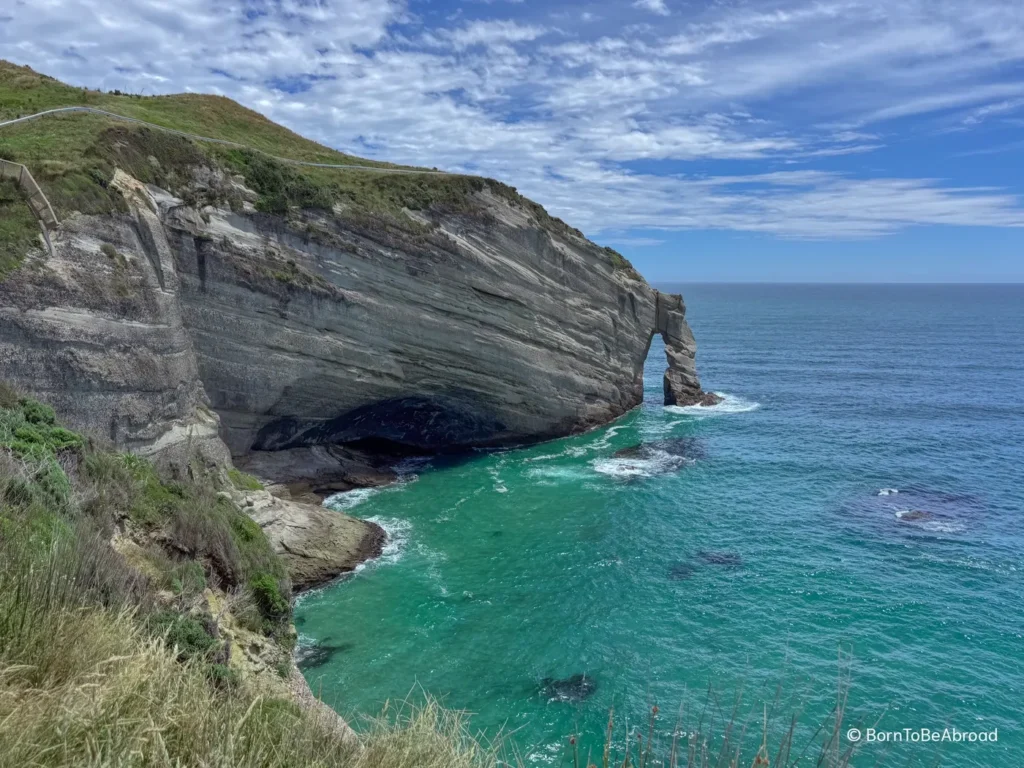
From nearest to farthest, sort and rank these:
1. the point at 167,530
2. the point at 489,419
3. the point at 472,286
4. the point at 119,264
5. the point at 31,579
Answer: the point at 31,579, the point at 167,530, the point at 119,264, the point at 472,286, the point at 489,419

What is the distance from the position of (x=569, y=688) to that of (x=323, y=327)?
78.5 ft

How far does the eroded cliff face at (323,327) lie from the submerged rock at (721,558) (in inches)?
746

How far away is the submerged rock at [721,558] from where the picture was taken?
29078mm

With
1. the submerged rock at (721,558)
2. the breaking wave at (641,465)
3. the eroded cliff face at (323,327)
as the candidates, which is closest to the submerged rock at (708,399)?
the eroded cliff face at (323,327)

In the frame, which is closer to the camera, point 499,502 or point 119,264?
point 119,264

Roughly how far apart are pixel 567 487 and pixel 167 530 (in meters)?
24.9

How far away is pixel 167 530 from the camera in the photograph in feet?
58.1

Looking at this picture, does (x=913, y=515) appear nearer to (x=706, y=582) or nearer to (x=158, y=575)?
(x=706, y=582)

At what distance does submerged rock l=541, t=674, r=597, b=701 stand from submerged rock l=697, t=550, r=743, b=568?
9.92 meters

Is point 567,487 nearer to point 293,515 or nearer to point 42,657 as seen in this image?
point 293,515

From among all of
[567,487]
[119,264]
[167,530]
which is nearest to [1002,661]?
[567,487]

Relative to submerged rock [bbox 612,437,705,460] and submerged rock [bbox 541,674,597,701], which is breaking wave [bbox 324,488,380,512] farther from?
submerged rock [bbox 541,674,597,701]

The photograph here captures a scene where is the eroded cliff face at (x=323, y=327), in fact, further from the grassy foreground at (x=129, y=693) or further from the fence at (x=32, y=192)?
the grassy foreground at (x=129, y=693)

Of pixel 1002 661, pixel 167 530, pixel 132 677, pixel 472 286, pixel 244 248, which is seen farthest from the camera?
pixel 472 286
